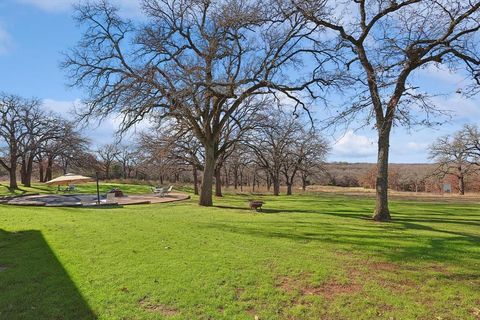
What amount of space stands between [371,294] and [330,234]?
4925 millimetres

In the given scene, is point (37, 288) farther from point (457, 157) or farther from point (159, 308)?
point (457, 157)

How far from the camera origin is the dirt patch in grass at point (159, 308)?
5.16m

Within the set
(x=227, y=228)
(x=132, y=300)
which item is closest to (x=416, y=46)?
(x=227, y=228)

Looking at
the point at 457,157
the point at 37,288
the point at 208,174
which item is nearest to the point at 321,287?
the point at 37,288

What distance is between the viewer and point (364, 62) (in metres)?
13.8

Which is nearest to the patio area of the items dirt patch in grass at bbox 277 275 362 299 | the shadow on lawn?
Result: the shadow on lawn

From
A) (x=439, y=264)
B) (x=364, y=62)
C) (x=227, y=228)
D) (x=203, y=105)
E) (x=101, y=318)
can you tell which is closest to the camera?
(x=101, y=318)

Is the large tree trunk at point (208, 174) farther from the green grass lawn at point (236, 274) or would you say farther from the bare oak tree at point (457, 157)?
the bare oak tree at point (457, 157)

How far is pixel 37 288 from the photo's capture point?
5977 mm

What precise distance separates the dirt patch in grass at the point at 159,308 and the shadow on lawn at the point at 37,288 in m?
0.71

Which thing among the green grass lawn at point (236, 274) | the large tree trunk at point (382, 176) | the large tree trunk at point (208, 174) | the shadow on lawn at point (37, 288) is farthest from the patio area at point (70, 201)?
the large tree trunk at point (382, 176)

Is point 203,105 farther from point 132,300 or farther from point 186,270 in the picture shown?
point 132,300

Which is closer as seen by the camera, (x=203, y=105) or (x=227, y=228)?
(x=227, y=228)

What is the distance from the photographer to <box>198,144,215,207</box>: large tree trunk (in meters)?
20.8
